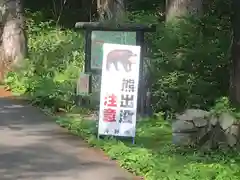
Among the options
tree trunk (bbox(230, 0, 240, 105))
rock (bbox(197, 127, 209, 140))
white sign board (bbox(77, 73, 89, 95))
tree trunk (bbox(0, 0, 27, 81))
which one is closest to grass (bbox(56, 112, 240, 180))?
rock (bbox(197, 127, 209, 140))

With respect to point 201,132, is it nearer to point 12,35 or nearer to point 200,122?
point 200,122

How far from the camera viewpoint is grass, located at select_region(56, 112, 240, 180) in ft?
23.1

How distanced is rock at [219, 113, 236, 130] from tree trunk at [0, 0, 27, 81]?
365 inches

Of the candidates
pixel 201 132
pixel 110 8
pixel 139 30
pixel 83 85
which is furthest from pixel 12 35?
pixel 201 132

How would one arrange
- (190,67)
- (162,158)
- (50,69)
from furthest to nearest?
(50,69) < (190,67) < (162,158)

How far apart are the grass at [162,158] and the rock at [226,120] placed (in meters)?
0.41

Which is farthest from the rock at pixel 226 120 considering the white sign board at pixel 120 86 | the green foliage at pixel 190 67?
the green foliage at pixel 190 67

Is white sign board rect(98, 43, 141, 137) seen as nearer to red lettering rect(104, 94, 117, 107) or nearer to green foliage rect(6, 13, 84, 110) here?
red lettering rect(104, 94, 117, 107)

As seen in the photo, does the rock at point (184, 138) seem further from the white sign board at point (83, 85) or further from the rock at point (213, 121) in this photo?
the white sign board at point (83, 85)

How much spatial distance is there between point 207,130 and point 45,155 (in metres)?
2.44

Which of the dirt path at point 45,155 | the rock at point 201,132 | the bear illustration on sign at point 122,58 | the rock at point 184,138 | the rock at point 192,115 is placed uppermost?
the bear illustration on sign at point 122,58

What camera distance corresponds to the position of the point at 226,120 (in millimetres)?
8297

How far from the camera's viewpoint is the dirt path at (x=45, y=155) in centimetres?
717

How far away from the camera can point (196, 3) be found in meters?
14.4
